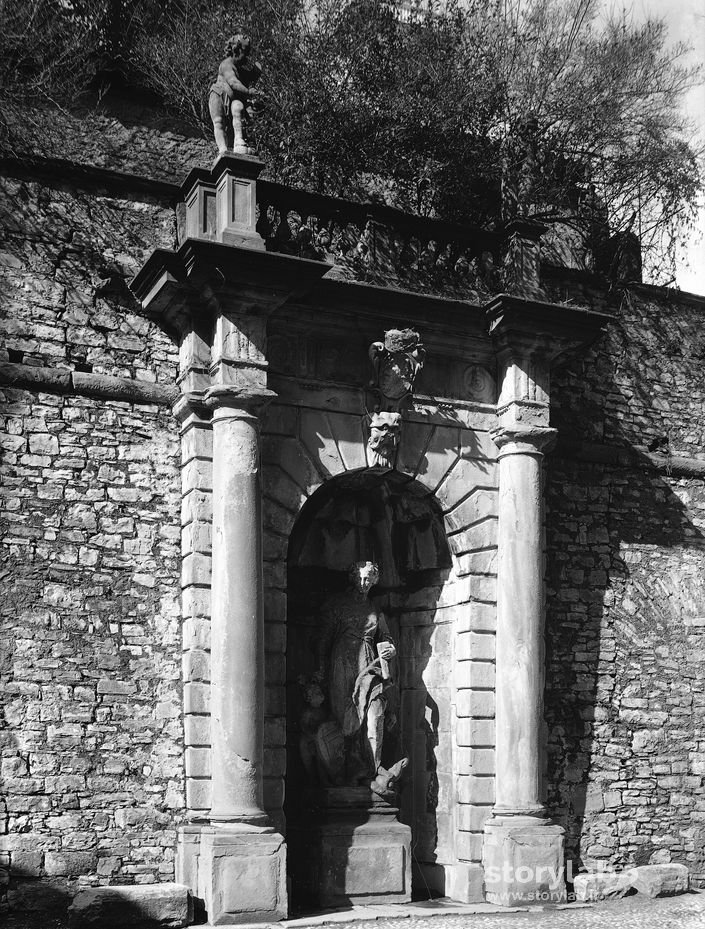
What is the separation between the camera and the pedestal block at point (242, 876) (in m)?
8.25

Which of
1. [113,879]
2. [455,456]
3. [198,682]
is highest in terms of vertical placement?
[455,456]

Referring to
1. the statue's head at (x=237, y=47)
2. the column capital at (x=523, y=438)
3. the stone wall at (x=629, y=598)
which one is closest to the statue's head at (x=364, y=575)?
the column capital at (x=523, y=438)

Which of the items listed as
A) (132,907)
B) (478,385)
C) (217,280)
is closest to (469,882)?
(132,907)

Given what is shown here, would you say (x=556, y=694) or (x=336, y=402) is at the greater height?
(x=336, y=402)

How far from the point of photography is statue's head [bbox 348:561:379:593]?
981 cm

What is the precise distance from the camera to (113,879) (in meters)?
8.62

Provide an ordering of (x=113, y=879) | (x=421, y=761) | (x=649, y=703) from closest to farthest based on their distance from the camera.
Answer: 1. (x=113, y=879)
2. (x=421, y=761)
3. (x=649, y=703)

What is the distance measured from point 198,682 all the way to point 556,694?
3.45m

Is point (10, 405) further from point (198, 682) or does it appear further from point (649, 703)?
point (649, 703)

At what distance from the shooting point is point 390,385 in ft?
32.2

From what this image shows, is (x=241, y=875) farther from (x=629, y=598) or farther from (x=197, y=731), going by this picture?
(x=629, y=598)

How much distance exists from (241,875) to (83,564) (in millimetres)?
2434

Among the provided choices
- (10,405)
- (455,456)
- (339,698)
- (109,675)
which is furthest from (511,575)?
(10,405)

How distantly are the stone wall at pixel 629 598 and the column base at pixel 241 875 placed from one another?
10.0 ft
